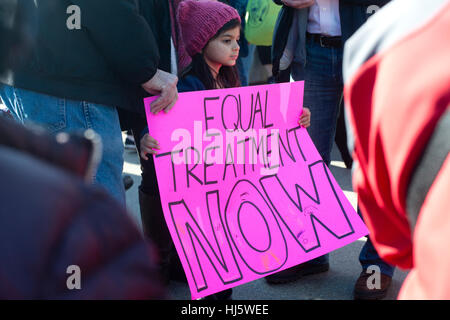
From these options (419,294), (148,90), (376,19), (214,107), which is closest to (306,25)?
(214,107)

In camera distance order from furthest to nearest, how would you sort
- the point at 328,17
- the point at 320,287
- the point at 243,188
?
the point at 320,287, the point at 328,17, the point at 243,188

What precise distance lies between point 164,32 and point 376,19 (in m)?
1.70

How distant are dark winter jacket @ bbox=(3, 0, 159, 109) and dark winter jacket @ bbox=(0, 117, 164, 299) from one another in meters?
1.33

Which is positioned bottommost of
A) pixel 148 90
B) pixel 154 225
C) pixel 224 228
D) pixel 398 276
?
pixel 398 276

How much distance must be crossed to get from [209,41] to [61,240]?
216cm

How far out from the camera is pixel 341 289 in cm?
287

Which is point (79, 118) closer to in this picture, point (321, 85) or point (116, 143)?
point (116, 143)

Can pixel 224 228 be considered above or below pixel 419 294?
below

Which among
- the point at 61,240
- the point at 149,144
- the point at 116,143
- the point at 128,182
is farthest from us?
the point at 128,182

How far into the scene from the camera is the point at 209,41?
2.64 metres

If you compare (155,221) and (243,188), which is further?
(155,221)

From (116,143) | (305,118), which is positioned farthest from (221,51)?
(116,143)

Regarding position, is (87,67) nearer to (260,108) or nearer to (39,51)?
(39,51)

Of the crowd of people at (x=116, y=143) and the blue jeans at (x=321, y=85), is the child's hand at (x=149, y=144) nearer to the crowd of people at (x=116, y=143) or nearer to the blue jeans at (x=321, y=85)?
the crowd of people at (x=116, y=143)
